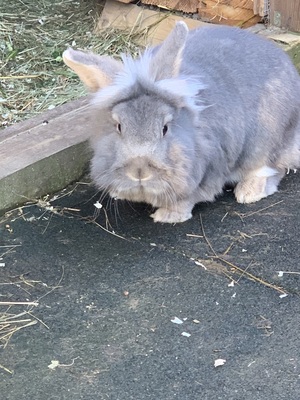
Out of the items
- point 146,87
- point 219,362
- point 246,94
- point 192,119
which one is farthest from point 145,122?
point 219,362

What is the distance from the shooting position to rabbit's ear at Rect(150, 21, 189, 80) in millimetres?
3180

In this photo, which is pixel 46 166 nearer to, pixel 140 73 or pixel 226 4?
pixel 140 73

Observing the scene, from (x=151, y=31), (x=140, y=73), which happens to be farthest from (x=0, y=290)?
(x=151, y=31)

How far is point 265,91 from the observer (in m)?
3.54

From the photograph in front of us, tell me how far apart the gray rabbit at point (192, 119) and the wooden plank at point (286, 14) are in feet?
3.29

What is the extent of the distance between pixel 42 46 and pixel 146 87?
6.77 ft

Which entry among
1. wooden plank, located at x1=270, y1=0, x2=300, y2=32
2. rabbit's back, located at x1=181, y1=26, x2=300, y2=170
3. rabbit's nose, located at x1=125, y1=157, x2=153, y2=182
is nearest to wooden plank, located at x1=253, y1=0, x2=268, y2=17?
wooden plank, located at x1=270, y1=0, x2=300, y2=32

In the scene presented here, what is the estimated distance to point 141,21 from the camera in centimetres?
518

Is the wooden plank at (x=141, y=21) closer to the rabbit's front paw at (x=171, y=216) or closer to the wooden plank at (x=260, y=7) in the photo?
the wooden plank at (x=260, y=7)

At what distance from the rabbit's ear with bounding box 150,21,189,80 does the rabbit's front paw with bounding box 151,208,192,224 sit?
0.63 metres

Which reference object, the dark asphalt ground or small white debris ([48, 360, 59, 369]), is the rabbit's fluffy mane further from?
small white debris ([48, 360, 59, 369])

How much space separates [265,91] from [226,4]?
5.05ft

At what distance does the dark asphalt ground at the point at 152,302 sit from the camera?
2.54 m

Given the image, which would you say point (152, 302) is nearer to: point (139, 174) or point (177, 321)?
point (177, 321)
